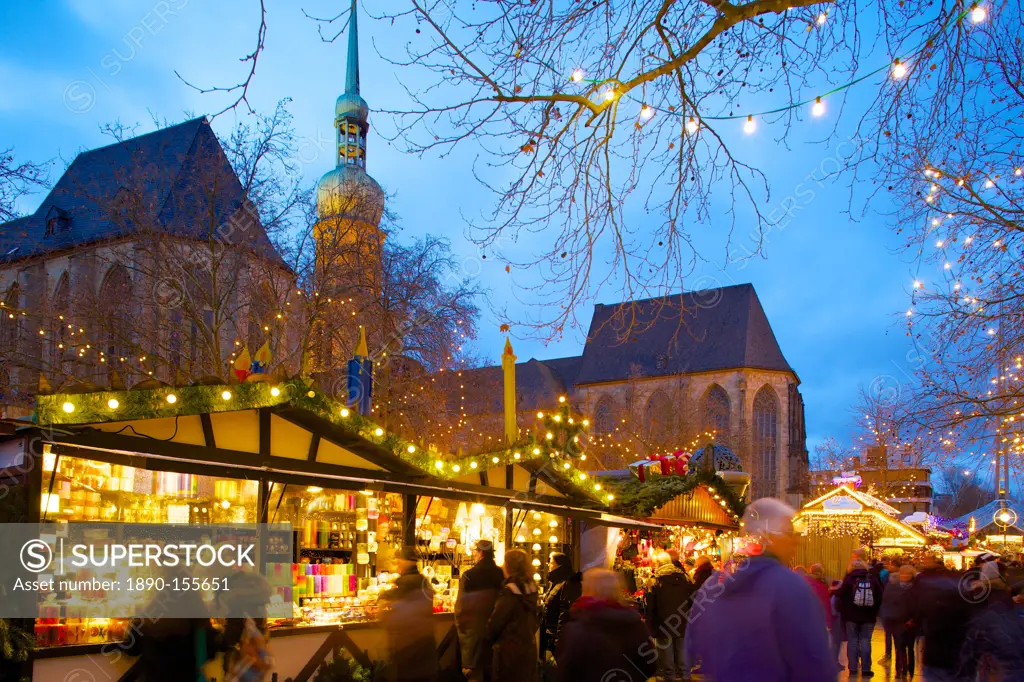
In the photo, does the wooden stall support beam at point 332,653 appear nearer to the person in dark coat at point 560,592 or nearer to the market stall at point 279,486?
the market stall at point 279,486

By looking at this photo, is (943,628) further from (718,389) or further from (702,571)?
(718,389)

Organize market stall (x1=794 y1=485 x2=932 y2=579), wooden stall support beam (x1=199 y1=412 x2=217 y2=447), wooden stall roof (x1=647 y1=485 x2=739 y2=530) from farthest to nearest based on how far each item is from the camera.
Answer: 1. market stall (x1=794 y1=485 x2=932 y2=579)
2. wooden stall roof (x1=647 y1=485 x2=739 y2=530)
3. wooden stall support beam (x1=199 y1=412 x2=217 y2=447)

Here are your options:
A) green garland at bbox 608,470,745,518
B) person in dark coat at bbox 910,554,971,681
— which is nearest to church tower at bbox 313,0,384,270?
green garland at bbox 608,470,745,518

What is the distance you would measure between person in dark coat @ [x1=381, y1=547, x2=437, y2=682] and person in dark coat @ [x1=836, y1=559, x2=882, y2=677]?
7.82m

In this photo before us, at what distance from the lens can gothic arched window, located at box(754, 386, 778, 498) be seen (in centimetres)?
5872

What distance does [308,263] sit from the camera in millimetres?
22891

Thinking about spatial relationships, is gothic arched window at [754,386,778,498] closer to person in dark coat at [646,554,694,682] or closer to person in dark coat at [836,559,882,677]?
person in dark coat at [836,559,882,677]

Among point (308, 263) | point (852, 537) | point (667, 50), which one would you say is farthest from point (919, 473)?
point (667, 50)

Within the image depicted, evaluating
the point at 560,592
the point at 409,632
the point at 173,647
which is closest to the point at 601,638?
the point at 409,632

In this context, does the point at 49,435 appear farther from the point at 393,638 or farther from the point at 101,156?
the point at 101,156

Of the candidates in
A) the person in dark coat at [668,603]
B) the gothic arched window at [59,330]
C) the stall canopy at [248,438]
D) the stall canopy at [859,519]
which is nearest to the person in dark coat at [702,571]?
the person in dark coat at [668,603]

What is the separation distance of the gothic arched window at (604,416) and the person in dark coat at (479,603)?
5250cm

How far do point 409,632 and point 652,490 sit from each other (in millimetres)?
9677

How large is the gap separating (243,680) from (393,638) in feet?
5.14
